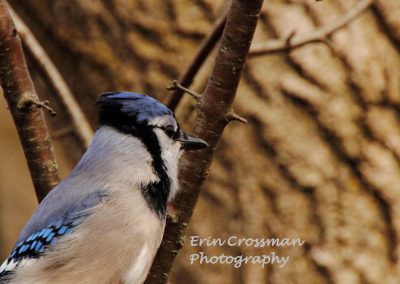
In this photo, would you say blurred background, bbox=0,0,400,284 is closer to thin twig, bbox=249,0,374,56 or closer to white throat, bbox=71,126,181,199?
thin twig, bbox=249,0,374,56

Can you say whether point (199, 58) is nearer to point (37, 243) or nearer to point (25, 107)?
point (25, 107)

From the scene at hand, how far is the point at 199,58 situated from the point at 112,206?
0.47m

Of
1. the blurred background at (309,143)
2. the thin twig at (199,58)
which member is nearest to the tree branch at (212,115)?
the thin twig at (199,58)

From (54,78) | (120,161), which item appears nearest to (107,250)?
(120,161)

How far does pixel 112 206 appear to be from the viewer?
1.83 meters

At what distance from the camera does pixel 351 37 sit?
2541 mm

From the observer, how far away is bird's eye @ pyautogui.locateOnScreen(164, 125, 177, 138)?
76.3 inches

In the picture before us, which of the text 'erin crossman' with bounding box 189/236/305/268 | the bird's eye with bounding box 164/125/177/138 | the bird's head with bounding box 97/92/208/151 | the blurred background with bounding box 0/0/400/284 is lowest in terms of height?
the text 'erin crossman' with bounding box 189/236/305/268

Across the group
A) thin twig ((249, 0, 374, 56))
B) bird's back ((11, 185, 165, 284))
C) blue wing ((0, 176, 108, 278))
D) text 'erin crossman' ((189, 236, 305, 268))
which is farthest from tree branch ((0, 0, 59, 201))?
text 'erin crossman' ((189, 236, 305, 268))

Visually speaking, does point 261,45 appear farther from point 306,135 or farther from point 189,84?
point 306,135

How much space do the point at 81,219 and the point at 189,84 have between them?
49 cm

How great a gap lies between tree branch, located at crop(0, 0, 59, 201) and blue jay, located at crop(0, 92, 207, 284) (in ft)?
0.21

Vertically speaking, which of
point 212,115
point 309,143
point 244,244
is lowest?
point 244,244

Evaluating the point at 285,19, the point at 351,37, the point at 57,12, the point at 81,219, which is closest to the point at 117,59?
the point at 57,12
